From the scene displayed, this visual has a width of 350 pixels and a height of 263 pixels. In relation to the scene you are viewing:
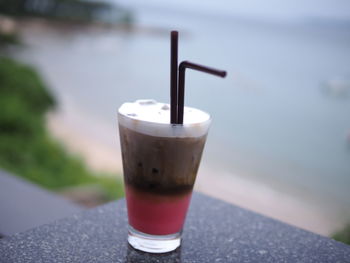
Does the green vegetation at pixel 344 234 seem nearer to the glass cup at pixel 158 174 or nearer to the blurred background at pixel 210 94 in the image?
the blurred background at pixel 210 94

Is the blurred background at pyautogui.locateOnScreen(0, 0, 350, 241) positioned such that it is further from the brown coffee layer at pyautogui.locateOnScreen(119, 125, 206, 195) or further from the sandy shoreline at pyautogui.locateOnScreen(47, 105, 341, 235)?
the brown coffee layer at pyautogui.locateOnScreen(119, 125, 206, 195)

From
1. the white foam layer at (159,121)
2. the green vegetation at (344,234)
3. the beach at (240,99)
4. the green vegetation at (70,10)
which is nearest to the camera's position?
the white foam layer at (159,121)

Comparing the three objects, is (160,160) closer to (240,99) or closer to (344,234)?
(344,234)

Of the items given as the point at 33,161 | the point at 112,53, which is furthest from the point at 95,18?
the point at 33,161

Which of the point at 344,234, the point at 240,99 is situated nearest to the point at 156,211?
the point at 344,234

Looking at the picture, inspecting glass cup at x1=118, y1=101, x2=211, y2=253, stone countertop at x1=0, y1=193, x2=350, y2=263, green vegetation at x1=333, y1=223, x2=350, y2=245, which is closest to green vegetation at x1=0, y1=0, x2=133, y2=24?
green vegetation at x1=333, y1=223, x2=350, y2=245

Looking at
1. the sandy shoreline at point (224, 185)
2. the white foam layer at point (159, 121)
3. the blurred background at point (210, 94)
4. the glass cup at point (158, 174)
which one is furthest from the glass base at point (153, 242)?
the sandy shoreline at point (224, 185)
